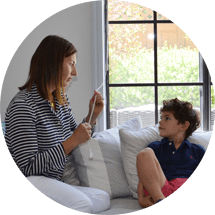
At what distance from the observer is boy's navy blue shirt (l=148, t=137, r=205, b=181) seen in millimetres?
958

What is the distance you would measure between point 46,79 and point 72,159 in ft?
1.27

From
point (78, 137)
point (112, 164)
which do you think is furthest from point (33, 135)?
point (112, 164)

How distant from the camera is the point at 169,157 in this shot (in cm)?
98

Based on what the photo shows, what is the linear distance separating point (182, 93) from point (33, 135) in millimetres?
880

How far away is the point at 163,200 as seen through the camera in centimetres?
83

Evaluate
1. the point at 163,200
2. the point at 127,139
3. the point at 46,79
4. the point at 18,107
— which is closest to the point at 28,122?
the point at 18,107

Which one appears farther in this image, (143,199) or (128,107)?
(128,107)

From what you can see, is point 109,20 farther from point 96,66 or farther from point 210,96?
point 210,96

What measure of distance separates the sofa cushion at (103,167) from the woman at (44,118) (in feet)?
0.34

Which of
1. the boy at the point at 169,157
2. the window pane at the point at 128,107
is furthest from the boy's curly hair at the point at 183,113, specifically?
the window pane at the point at 128,107

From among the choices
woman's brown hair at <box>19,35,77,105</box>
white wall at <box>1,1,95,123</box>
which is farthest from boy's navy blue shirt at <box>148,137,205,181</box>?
woman's brown hair at <box>19,35,77,105</box>

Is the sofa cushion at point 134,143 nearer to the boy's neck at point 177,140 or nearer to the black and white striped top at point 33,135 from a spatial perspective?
the boy's neck at point 177,140

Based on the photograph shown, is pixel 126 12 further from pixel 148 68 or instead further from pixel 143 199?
pixel 143 199

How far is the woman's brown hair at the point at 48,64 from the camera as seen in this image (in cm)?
84
